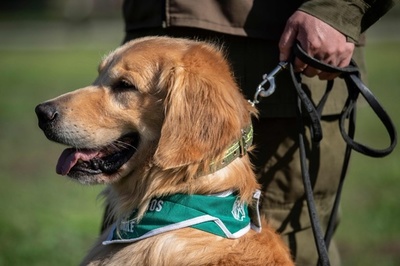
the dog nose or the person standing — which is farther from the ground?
the dog nose

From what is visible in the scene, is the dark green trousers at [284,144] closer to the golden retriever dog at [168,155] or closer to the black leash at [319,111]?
the black leash at [319,111]

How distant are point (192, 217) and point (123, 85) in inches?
33.3

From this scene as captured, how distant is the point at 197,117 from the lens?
3801 millimetres

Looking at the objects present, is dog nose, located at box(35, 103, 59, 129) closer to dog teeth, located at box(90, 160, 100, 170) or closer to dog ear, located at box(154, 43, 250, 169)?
dog teeth, located at box(90, 160, 100, 170)

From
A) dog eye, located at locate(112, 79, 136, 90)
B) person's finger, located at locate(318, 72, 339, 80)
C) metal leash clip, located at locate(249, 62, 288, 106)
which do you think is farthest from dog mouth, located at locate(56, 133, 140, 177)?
person's finger, located at locate(318, 72, 339, 80)

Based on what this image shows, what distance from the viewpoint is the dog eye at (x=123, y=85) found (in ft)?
13.3

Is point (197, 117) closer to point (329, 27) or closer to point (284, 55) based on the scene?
point (284, 55)

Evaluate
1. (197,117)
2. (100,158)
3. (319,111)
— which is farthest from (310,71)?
(100,158)

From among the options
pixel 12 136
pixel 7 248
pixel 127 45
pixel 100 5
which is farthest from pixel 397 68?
pixel 100 5

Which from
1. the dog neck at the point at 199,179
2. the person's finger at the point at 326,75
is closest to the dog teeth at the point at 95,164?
the dog neck at the point at 199,179

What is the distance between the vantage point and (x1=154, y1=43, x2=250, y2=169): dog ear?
375 cm

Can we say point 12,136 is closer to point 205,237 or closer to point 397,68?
point 205,237

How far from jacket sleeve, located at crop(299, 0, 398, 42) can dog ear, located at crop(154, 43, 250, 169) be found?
2.09ft

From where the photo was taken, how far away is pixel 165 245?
12.3 feet
